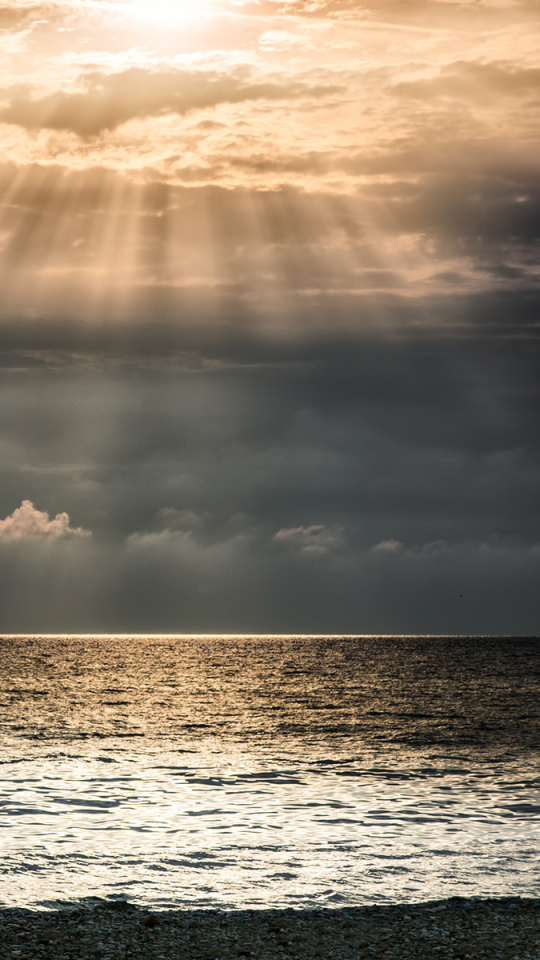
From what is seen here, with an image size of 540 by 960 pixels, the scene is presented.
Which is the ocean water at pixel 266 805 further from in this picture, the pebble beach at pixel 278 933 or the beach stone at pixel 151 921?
the beach stone at pixel 151 921

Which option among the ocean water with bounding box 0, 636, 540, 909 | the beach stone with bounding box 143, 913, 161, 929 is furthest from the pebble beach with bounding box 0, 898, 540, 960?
the ocean water with bounding box 0, 636, 540, 909

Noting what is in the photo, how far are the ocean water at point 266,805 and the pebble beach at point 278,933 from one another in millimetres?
862

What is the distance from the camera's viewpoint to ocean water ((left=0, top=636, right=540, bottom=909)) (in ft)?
55.5

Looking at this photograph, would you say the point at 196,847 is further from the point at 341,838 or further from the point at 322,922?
the point at 322,922

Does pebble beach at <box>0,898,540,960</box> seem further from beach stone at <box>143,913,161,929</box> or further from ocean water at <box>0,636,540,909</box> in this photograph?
ocean water at <box>0,636,540,909</box>

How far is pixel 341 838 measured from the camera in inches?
842

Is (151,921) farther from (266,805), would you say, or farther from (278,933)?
(266,805)

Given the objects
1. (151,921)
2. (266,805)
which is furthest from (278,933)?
(266,805)

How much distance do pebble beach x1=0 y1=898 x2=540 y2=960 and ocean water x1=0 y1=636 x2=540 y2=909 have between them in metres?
0.86

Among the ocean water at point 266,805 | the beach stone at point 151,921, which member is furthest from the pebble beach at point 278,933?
the ocean water at point 266,805

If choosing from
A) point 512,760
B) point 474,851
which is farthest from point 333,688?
point 474,851

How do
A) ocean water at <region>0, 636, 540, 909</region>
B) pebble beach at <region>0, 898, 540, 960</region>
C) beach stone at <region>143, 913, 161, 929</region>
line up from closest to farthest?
pebble beach at <region>0, 898, 540, 960</region>, beach stone at <region>143, 913, 161, 929</region>, ocean water at <region>0, 636, 540, 909</region>

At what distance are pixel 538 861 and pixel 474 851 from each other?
5.21 ft

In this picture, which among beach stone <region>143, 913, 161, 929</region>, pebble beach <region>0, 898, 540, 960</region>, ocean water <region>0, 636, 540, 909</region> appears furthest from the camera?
ocean water <region>0, 636, 540, 909</region>
